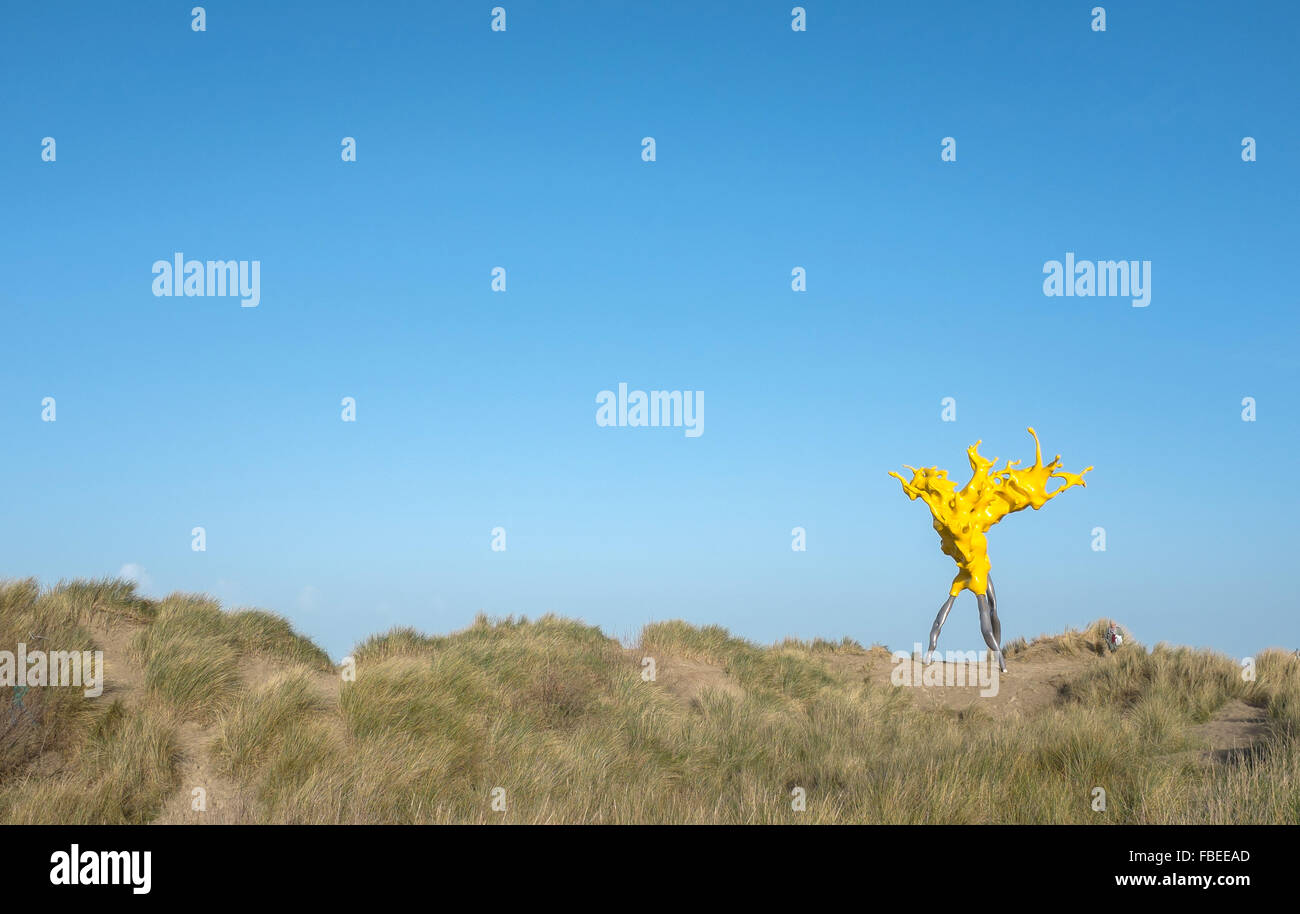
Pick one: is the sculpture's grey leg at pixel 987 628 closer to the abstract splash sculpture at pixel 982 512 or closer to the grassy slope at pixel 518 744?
the abstract splash sculpture at pixel 982 512

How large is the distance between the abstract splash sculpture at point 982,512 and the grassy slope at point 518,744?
4296 mm

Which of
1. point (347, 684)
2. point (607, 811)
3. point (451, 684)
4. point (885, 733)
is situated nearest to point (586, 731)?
point (451, 684)

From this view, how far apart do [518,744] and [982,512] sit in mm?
12703

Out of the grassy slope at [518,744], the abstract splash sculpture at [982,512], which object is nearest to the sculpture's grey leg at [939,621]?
the abstract splash sculpture at [982,512]

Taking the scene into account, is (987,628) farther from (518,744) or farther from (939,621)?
(518,744)

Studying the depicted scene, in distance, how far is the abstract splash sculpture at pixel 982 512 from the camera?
18.1 metres

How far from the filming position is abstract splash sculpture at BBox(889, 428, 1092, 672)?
59.3 ft

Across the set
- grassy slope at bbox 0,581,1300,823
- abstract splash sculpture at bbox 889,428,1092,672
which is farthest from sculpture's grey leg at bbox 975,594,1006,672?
grassy slope at bbox 0,581,1300,823

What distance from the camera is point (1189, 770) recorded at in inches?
337

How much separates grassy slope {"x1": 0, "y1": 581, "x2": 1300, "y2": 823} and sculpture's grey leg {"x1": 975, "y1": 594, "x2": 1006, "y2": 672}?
404 centimetres

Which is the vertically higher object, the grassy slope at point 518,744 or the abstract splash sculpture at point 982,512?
the abstract splash sculpture at point 982,512

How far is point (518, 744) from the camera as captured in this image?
9.30m

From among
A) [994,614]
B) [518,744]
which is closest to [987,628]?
[994,614]
